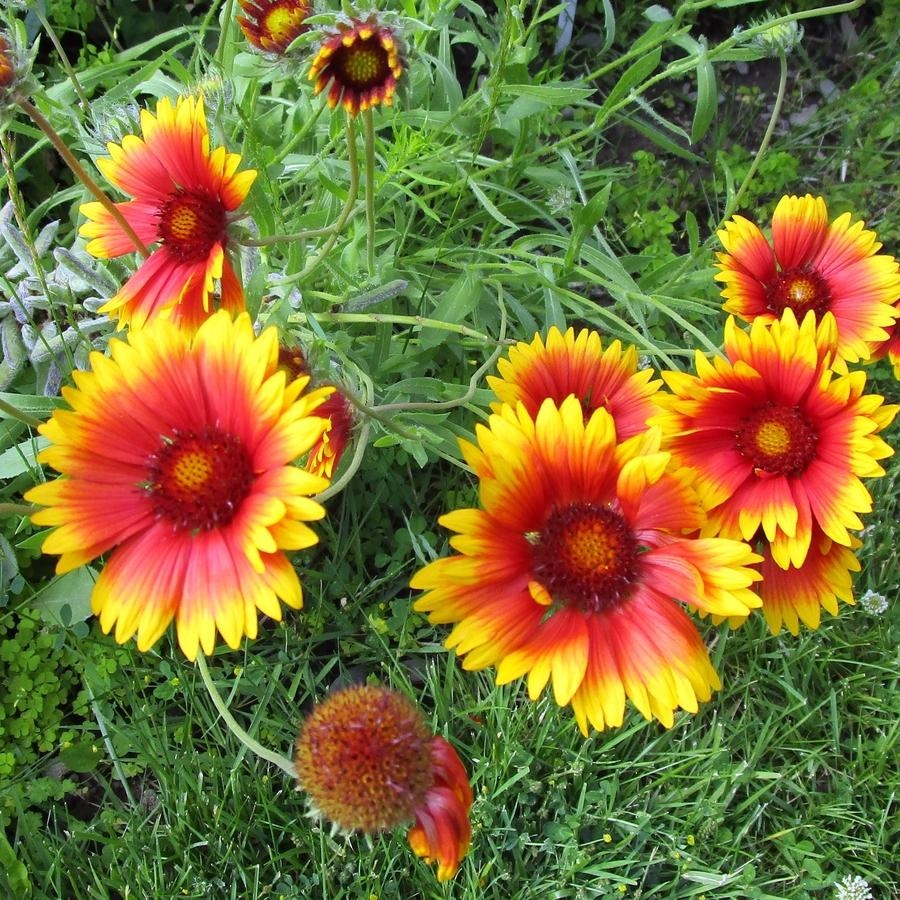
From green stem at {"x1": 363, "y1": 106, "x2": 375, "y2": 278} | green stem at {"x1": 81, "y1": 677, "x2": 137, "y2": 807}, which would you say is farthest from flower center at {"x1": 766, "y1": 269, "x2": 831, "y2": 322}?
green stem at {"x1": 81, "y1": 677, "x2": 137, "y2": 807}

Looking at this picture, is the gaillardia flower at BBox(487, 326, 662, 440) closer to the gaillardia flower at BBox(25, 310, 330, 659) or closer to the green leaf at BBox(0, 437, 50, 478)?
the gaillardia flower at BBox(25, 310, 330, 659)

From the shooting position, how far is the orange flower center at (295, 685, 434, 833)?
98 cm

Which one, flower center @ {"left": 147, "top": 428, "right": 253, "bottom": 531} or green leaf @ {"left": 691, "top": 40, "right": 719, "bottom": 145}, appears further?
green leaf @ {"left": 691, "top": 40, "right": 719, "bottom": 145}

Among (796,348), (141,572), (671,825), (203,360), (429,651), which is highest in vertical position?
(203,360)

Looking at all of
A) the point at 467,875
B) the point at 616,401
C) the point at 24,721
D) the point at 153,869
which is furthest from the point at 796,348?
the point at 24,721

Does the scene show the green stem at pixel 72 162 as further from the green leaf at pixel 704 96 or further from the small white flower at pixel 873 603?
the small white flower at pixel 873 603

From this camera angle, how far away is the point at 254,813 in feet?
5.32

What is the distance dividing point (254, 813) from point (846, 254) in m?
1.48

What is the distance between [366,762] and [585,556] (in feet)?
1.31

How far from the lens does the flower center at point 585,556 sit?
1.19 meters

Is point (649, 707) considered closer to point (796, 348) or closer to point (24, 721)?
point (796, 348)

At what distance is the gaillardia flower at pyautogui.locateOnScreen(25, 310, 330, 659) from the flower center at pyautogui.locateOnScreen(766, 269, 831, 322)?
0.99 m

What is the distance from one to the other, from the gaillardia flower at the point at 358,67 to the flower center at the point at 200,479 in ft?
1.42

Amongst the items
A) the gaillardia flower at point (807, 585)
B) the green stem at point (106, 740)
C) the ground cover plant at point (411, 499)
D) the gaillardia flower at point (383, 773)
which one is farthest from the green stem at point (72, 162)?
the gaillardia flower at point (807, 585)
